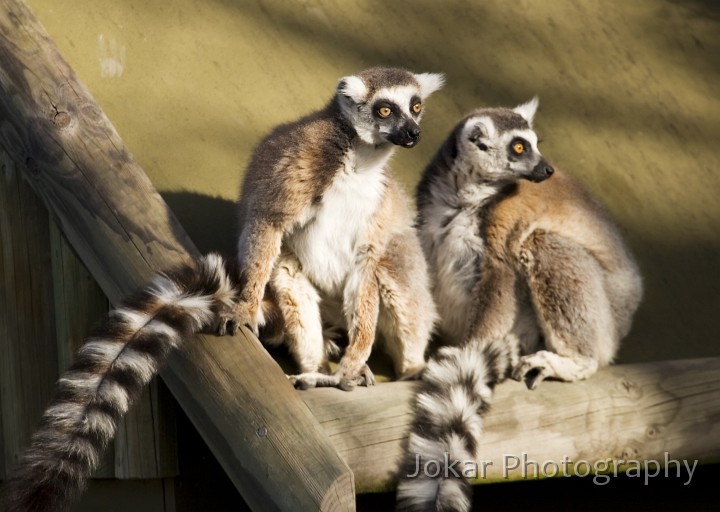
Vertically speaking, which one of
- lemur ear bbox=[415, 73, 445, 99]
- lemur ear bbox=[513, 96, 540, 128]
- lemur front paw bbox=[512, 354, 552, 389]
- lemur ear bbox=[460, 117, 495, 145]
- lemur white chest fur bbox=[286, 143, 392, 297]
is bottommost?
lemur front paw bbox=[512, 354, 552, 389]

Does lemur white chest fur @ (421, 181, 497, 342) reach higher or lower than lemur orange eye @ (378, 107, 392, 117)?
lower

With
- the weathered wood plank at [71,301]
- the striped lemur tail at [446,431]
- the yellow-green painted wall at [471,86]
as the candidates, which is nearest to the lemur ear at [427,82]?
the yellow-green painted wall at [471,86]

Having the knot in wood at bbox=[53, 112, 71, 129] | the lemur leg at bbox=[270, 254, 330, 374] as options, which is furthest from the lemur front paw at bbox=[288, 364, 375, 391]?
the knot in wood at bbox=[53, 112, 71, 129]

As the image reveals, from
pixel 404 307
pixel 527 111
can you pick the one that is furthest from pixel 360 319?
pixel 527 111

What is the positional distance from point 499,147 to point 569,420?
141cm

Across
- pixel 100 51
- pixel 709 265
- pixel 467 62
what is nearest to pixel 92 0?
pixel 100 51

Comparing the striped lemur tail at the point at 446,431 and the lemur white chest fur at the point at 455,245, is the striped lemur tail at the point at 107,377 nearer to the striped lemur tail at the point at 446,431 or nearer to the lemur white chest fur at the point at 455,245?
the striped lemur tail at the point at 446,431

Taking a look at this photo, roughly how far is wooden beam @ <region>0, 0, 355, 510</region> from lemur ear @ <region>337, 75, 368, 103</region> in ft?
3.14

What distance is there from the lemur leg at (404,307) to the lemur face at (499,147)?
0.69 meters

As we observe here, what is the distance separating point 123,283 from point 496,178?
Answer: 1.95 meters

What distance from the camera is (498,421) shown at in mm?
4152

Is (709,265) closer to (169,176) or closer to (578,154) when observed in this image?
(578,154)

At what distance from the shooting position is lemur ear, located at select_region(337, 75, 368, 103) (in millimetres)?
4465

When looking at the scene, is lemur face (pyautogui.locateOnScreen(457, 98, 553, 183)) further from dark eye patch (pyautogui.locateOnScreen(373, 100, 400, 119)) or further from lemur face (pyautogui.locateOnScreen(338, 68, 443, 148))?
dark eye patch (pyautogui.locateOnScreen(373, 100, 400, 119))
